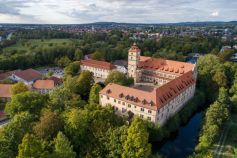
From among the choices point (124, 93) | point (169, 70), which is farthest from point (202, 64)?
point (124, 93)

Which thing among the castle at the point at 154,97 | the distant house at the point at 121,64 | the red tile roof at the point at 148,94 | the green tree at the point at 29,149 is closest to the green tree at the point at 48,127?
the green tree at the point at 29,149

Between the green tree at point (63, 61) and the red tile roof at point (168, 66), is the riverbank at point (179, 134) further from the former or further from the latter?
the green tree at point (63, 61)

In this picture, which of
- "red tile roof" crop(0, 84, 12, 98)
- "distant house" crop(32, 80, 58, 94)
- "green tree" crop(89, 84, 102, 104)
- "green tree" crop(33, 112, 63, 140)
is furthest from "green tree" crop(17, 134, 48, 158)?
"distant house" crop(32, 80, 58, 94)

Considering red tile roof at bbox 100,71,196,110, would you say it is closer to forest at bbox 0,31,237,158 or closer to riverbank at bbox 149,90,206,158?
forest at bbox 0,31,237,158

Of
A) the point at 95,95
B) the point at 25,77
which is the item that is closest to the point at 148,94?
the point at 95,95

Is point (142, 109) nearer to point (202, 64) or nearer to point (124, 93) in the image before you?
point (124, 93)

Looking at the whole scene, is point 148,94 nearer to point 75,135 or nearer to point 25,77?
point 75,135

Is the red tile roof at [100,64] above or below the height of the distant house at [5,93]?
above
